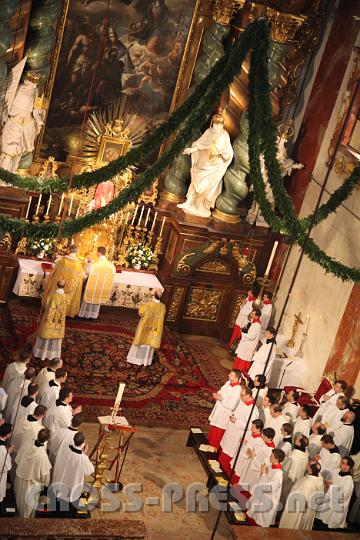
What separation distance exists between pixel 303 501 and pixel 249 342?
4302mm

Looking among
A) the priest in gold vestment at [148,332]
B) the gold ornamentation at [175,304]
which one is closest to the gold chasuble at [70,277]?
the priest in gold vestment at [148,332]

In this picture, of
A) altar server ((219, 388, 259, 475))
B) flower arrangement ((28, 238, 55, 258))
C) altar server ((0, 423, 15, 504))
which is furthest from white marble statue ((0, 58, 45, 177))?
altar server ((0, 423, 15, 504))

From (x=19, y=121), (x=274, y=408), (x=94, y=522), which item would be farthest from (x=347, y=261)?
(x=94, y=522)

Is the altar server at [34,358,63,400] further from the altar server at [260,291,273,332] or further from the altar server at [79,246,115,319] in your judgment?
the altar server at [260,291,273,332]

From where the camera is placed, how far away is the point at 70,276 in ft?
54.6

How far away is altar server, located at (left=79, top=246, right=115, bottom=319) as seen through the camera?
1714 cm

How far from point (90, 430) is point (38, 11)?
6886mm

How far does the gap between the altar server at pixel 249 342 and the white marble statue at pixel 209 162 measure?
2562mm

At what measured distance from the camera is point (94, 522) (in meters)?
10.8

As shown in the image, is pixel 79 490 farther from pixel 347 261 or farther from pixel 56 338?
pixel 347 261

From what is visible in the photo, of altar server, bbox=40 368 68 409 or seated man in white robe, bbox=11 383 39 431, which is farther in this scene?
altar server, bbox=40 368 68 409

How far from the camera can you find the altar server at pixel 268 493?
1253cm

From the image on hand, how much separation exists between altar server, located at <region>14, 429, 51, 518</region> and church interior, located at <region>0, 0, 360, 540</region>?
0.03m

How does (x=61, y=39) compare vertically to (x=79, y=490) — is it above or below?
above
